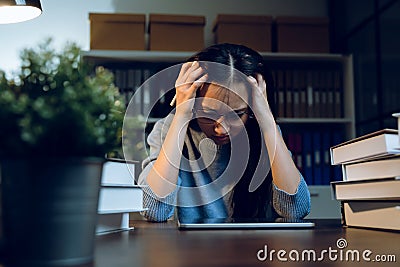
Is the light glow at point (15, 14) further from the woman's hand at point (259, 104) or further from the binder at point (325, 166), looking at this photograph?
the binder at point (325, 166)

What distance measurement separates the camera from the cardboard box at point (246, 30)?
111 inches

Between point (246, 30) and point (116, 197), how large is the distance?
2225mm

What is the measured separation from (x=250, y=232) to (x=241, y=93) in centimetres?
60

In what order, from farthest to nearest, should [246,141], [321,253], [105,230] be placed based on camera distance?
[246,141]
[105,230]
[321,253]

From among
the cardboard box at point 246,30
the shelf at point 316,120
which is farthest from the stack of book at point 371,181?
the cardboard box at point 246,30

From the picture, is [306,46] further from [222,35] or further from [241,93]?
[241,93]

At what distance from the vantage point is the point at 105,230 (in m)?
0.76

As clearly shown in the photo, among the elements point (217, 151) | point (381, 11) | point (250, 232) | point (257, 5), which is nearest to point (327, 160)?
point (381, 11)

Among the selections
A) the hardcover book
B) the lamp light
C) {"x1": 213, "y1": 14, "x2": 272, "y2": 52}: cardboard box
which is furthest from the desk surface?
{"x1": 213, "y1": 14, "x2": 272, "y2": 52}: cardboard box

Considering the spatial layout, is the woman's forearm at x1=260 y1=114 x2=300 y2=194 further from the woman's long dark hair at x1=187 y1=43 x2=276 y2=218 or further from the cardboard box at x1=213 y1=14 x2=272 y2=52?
the cardboard box at x1=213 y1=14 x2=272 y2=52

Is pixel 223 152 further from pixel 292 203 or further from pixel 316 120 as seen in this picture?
pixel 316 120

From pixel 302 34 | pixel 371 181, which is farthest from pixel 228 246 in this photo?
pixel 302 34

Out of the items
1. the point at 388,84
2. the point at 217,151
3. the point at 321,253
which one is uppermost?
the point at 388,84

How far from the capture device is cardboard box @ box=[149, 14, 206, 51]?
2.76m
